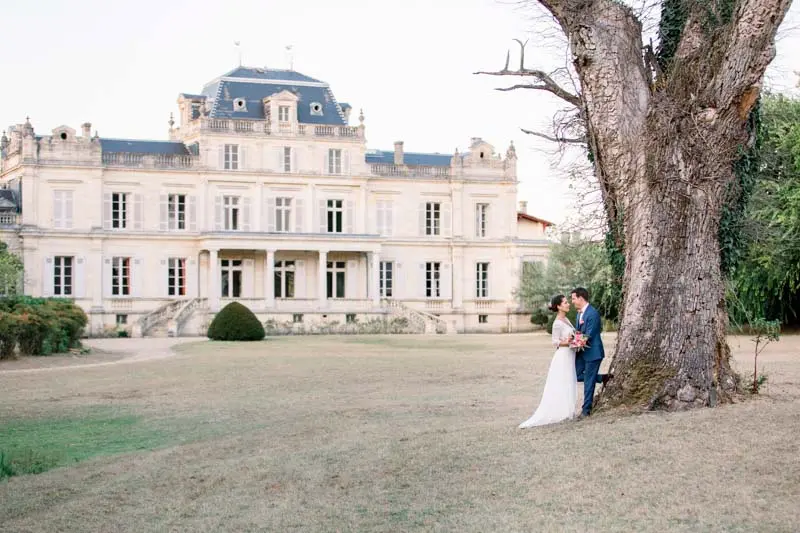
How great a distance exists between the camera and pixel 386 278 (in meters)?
51.7

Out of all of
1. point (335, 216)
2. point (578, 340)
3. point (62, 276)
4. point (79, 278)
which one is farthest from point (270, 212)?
point (578, 340)

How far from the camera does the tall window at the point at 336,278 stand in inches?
1991

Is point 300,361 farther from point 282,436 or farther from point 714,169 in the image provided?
point 714,169

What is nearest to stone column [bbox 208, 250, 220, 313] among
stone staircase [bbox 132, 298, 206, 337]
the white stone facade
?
the white stone facade

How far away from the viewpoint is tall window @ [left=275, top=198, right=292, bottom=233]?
163 ft

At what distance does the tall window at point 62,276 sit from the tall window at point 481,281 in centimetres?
1753

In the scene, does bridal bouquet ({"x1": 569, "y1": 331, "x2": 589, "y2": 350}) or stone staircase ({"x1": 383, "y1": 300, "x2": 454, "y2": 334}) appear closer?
bridal bouquet ({"x1": 569, "y1": 331, "x2": 589, "y2": 350})

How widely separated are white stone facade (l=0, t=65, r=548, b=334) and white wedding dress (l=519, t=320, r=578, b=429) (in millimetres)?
34516

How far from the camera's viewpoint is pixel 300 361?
1059 inches

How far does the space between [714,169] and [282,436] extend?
17.7 feet

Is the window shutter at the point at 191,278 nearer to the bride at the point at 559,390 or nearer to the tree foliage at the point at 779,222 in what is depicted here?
the tree foliage at the point at 779,222

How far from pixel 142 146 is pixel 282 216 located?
679 cm

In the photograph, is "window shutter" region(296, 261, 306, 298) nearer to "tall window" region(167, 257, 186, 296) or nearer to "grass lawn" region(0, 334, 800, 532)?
"tall window" region(167, 257, 186, 296)

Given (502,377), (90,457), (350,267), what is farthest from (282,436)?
(350,267)
